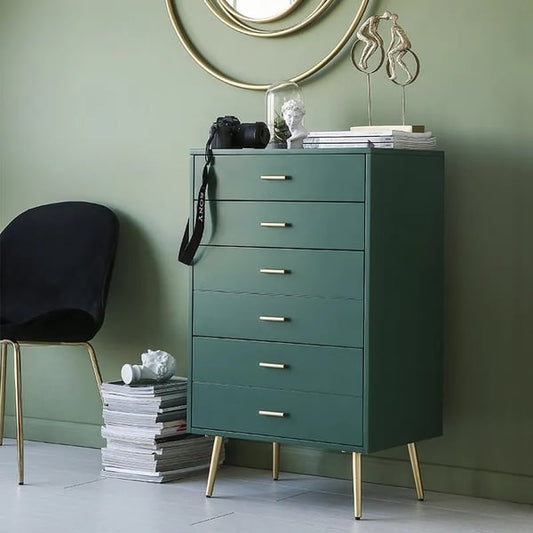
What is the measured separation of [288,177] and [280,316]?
0.36 m

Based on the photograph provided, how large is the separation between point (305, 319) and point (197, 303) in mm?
337

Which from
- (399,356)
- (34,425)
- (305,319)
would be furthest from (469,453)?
(34,425)

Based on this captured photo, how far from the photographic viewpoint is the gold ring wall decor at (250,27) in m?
3.47

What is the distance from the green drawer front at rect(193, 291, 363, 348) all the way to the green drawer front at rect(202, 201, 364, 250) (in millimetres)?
144

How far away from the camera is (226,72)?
12.1 ft

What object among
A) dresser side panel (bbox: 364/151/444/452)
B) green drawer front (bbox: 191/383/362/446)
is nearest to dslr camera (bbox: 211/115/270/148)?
dresser side panel (bbox: 364/151/444/452)

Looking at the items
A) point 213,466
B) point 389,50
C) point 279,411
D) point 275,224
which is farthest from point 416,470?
point 389,50

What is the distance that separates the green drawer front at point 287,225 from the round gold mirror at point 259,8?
71 cm

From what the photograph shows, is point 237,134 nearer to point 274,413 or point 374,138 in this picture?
point 374,138

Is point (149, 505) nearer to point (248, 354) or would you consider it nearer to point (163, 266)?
point (248, 354)

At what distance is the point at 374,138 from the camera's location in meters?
3.07

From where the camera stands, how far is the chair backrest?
12.4ft

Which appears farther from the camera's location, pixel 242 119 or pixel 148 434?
pixel 242 119

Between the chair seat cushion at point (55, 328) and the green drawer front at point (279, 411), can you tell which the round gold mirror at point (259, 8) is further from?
the green drawer front at point (279, 411)
